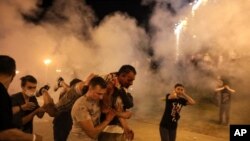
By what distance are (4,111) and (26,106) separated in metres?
1.50

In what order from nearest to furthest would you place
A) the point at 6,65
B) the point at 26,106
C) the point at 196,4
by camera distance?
the point at 6,65, the point at 26,106, the point at 196,4

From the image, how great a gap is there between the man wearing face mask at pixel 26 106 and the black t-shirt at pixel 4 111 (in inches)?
46.5

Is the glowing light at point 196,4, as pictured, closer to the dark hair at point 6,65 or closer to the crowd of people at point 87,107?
the crowd of people at point 87,107

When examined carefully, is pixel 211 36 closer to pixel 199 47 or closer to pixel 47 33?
pixel 199 47

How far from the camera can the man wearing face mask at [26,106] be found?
13.7 feet

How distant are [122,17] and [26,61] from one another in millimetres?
4247

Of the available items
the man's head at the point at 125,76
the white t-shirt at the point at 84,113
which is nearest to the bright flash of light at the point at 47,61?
the man's head at the point at 125,76

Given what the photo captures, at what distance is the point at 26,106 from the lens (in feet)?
14.2

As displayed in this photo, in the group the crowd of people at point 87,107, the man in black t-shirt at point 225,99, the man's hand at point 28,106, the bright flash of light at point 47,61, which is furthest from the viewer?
the bright flash of light at point 47,61

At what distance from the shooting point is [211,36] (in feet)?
47.2

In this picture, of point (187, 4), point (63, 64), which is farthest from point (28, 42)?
point (187, 4)

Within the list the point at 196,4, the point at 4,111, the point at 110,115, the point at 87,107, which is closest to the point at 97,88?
the point at 87,107

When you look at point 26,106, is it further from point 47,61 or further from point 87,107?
point 47,61

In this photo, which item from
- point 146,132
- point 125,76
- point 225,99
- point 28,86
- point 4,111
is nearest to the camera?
point 4,111
